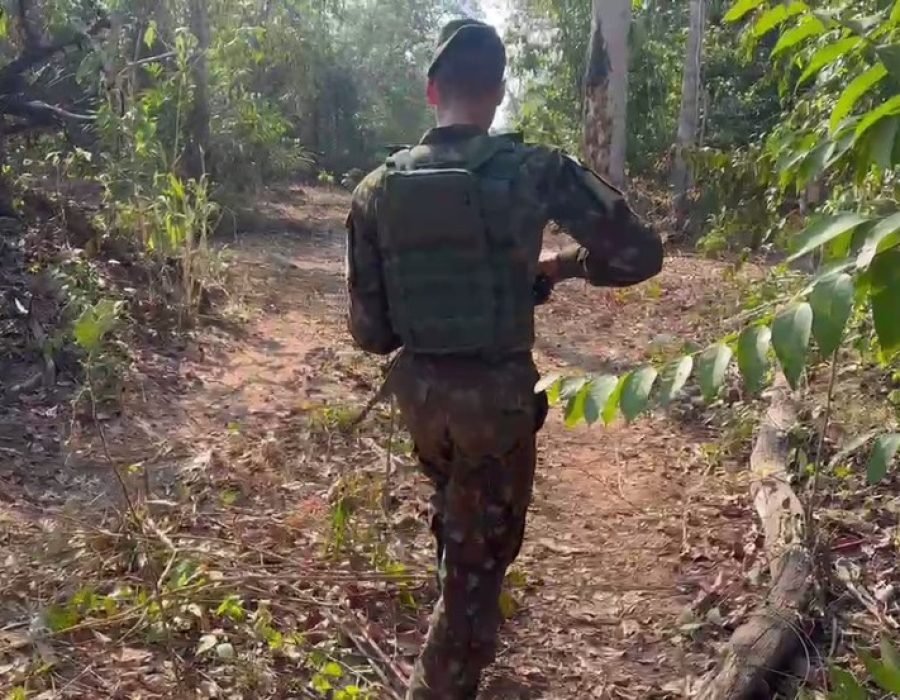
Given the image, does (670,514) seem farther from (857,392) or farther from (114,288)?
(114,288)

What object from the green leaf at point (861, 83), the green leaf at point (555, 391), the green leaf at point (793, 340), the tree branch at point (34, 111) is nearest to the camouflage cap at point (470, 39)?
the green leaf at point (555, 391)

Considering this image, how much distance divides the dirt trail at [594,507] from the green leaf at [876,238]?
2368mm

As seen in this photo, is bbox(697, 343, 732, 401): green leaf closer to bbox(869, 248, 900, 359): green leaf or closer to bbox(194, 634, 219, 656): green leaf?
bbox(869, 248, 900, 359): green leaf

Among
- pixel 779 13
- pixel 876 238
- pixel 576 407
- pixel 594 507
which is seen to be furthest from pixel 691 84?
pixel 876 238

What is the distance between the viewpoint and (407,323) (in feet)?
8.64

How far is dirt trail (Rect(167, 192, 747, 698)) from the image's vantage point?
335 cm

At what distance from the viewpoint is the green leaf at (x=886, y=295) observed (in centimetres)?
116

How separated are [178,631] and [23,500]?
1.46 meters

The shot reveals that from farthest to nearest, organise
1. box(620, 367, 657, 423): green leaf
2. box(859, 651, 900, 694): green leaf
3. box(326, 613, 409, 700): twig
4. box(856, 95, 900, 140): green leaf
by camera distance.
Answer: box(326, 613, 409, 700): twig
box(620, 367, 657, 423): green leaf
box(856, 95, 900, 140): green leaf
box(859, 651, 900, 694): green leaf

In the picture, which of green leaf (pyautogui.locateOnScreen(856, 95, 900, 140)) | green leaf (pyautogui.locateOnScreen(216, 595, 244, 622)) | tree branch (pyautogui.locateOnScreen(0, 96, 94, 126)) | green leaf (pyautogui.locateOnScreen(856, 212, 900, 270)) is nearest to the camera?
green leaf (pyautogui.locateOnScreen(856, 212, 900, 270))

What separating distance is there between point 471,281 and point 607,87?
318 inches

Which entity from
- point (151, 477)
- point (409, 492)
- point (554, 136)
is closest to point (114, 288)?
point (151, 477)

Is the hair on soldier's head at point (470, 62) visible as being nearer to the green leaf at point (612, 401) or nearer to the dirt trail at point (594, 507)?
the green leaf at point (612, 401)

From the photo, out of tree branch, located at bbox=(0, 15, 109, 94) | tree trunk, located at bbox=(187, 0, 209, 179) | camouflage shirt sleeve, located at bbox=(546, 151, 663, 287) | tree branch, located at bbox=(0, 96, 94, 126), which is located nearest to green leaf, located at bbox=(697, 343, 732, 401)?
camouflage shirt sleeve, located at bbox=(546, 151, 663, 287)
